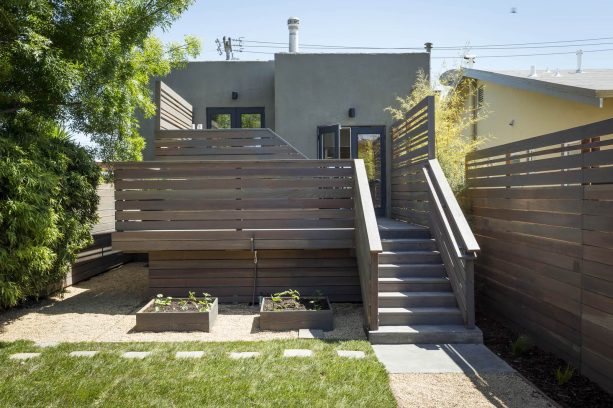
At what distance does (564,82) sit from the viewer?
Answer: 10398mm

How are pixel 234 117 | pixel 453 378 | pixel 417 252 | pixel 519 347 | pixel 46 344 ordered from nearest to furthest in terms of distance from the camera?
pixel 453 378 → pixel 519 347 → pixel 46 344 → pixel 417 252 → pixel 234 117

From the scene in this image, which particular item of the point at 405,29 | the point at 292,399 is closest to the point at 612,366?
the point at 292,399

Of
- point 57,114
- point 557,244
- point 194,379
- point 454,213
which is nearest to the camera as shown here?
point 194,379

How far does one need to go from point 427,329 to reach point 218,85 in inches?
316

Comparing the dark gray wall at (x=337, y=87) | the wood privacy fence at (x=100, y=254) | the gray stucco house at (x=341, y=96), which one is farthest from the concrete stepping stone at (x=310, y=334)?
the dark gray wall at (x=337, y=87)

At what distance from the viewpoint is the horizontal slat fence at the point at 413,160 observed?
7059 millimetres

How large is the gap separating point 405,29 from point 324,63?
22.4 feet

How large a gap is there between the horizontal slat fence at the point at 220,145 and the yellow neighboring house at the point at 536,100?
567cm

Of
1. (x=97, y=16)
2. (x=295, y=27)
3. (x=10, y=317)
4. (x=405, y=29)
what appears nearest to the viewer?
(x=10, y=317)

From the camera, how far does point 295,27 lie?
12070 mm

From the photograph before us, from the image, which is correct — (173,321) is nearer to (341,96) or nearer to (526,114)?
(341,96)

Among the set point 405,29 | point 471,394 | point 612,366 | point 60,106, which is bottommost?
point 471,394

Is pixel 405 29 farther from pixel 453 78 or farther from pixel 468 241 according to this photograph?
pixel 468 241

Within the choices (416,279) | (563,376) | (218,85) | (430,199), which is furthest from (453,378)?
(218,85)
